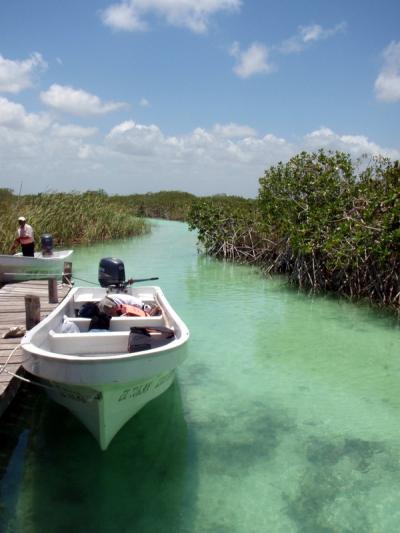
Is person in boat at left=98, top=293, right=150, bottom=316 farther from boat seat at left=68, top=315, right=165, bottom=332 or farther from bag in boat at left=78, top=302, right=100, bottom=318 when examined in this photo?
boat seat at left=68, top=315, right=165, bottom=332

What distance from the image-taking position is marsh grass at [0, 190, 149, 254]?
1540cm

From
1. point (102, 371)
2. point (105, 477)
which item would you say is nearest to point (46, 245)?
point (105, 477)

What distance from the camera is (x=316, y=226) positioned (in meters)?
10.7

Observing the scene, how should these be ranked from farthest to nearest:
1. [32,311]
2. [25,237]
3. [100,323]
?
[25,237] < [32,311] < [100,323]

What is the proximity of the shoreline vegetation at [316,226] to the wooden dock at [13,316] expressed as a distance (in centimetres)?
466

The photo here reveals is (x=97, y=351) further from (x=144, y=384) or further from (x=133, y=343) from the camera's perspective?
(x=144, y=384)

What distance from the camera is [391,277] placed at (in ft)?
32.2

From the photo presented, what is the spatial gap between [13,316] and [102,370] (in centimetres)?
417

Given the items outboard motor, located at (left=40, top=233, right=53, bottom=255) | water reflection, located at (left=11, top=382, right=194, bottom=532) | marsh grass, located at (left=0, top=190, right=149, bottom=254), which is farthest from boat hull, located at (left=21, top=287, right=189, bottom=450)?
marsh grass, located at (left=0, top=190, right=149, bottom=254)

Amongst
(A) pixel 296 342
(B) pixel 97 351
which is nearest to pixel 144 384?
Result: (B) pixel 97 351

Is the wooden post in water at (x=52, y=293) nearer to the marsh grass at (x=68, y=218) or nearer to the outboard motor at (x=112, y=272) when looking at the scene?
the outboard motor at (x=112, y=272)

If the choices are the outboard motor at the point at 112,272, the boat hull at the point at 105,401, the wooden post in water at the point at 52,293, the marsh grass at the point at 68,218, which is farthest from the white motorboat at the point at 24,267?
the boat hull at the point at 105,401

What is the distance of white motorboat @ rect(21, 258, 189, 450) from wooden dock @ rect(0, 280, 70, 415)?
51 cm

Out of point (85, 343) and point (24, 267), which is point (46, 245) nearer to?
point (24, 267)
